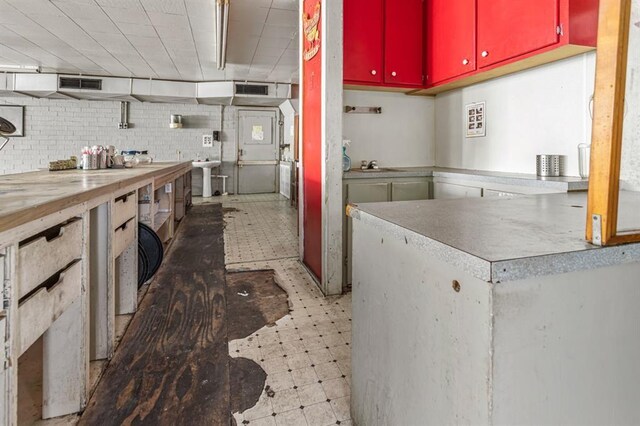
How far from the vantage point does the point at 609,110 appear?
0.75 meters

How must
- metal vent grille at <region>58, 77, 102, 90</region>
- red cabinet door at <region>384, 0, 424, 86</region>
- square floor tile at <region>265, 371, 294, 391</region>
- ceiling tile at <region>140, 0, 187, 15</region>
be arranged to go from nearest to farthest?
square floor tile at <region>265, 371, 294, 391</region> → red cabinet door at <region>384, 0, 424, 86</region> → ceiling tile at <region>140, 0, 187, 15</region> → metal vent grille at <region>58, 77, 102, 90</region>

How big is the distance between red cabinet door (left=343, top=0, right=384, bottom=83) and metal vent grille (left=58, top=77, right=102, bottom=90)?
6.69 meters

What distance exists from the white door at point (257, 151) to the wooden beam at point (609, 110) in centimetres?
943

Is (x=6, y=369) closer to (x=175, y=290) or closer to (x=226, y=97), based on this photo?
(x=175, y=290)

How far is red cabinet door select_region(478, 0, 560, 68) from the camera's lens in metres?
2.41

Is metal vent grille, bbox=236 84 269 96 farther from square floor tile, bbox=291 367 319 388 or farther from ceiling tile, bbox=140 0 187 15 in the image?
square floor tile, bbox=291 367 319 388

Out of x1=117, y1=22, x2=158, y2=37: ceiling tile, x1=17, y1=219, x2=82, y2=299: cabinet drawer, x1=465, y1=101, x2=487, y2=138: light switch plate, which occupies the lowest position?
x1=17, y1=219, x2=82, y2=299: cabinet drawer

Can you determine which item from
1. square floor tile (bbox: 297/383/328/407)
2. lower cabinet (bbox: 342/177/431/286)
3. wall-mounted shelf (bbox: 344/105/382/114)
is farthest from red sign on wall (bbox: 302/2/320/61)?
square floor tile (bbox: 297/383/328/407)

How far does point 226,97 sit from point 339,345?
293 inches

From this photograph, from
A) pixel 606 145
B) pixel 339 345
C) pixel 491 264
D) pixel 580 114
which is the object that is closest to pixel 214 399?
pixel 339 345

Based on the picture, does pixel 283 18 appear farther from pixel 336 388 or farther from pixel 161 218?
pixel 336 388

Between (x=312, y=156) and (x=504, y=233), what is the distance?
255 cm

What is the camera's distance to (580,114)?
256 centimetres

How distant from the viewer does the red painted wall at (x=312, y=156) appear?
3.09 metres
